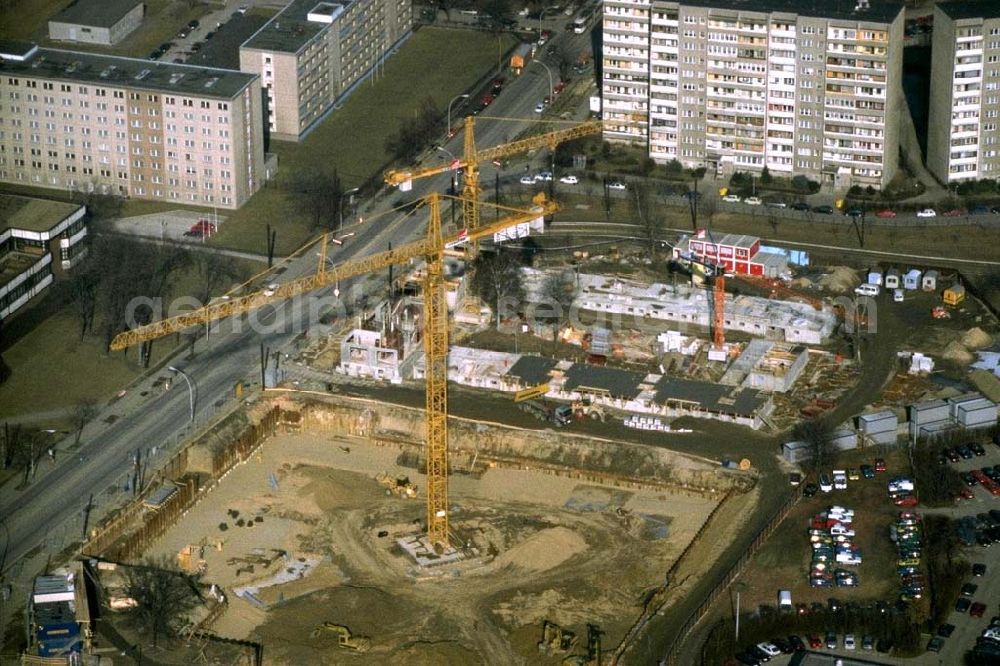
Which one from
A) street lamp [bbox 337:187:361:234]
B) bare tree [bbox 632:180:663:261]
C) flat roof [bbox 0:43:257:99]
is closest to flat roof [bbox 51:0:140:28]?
flat roof [bbox 0:43:257:99]

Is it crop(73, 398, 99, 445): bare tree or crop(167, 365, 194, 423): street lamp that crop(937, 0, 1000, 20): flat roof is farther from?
crop(73, 398, 99, 445): bare tree

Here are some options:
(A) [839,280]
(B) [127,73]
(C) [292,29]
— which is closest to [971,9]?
(A) [839,280]

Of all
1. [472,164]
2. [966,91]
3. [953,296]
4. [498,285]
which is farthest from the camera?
[966,91]

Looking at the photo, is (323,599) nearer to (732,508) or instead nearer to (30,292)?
(732,508)

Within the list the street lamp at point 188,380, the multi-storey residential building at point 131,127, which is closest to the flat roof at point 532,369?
the street lamp at point 188,380

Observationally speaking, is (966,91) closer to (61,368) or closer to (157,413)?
(157,413)

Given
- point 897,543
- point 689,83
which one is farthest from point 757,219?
point 897,543
